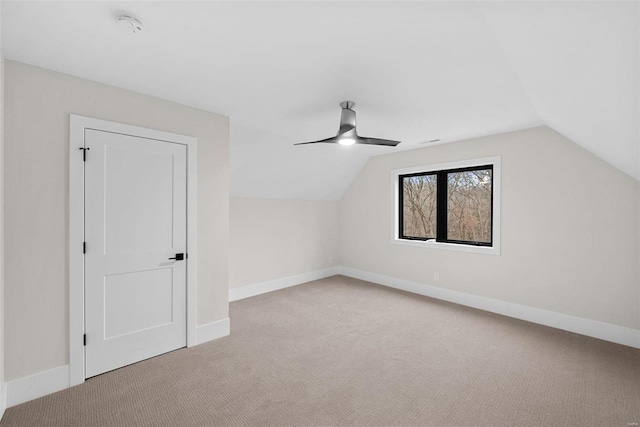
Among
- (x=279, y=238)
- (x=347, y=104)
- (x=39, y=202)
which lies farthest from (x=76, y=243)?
(x=279, y=238)

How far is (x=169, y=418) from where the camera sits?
2020 millimetres

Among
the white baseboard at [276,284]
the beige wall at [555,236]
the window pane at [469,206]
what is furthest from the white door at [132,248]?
the window pane at [469,206]

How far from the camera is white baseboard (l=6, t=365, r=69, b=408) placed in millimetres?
2139

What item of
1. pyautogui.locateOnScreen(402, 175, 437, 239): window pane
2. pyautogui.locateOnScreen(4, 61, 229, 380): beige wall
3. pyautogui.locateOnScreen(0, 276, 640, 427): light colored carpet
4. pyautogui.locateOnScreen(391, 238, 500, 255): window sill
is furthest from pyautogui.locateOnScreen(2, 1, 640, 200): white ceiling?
pyautogui.locateOnScreen(0, 276, 640, 427): light colored carpet

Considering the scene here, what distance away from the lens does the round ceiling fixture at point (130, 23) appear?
5.41 feet

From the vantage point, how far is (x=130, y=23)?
1688 mm

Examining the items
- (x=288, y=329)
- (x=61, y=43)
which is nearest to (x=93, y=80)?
(x=61, y=43)

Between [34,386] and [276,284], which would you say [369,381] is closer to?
[34,386]

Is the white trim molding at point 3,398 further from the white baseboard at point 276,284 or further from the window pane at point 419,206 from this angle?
the window pane at point 419,206

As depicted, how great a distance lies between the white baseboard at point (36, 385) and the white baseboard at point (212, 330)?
3.58 feet

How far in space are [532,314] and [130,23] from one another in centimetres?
501

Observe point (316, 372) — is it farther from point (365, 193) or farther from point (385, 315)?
point (365, 193)

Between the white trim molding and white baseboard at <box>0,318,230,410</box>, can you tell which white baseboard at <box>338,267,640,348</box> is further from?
the white trim molding

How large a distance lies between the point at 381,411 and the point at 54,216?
9.56 feet
